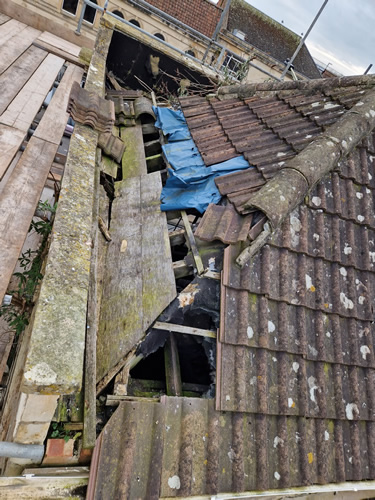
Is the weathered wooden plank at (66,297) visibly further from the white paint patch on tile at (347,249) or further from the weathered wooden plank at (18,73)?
the white paint patch on tile at (347,249)

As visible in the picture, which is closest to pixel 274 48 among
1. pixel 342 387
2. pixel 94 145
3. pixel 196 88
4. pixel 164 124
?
pixel 196 88

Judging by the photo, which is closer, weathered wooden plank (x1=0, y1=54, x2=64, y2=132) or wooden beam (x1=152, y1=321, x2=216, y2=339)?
wooden beam (x1=152, y1=321, x2=216, y2=339)

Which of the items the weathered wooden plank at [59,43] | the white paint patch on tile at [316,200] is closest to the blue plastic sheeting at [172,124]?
the white paint patch on tile at [316,200]

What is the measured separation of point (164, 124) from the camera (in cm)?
553

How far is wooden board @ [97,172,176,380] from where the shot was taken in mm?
2982

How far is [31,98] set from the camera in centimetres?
432

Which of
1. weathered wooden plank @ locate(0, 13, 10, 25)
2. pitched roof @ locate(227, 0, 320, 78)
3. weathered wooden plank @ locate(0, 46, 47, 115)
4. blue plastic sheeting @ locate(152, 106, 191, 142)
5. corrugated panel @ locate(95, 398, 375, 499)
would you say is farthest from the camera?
pitched roof @ locate(227, 0, 320, 78)

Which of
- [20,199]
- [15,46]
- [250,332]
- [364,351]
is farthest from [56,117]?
[364,351]

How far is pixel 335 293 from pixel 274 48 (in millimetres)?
29174

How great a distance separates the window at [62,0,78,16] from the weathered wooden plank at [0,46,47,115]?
1601cm

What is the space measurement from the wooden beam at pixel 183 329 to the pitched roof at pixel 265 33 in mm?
28748

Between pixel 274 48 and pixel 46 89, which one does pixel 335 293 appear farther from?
pixel 274 48

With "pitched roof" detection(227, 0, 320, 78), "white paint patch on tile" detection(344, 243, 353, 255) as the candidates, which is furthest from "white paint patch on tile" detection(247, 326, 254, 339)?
"pitched roof" detection(227, 0, 320, 78)

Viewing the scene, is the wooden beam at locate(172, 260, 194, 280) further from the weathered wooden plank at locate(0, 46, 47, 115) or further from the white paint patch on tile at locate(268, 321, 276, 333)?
the weathered wooden plank at locate(0, 46, 47, 115)
